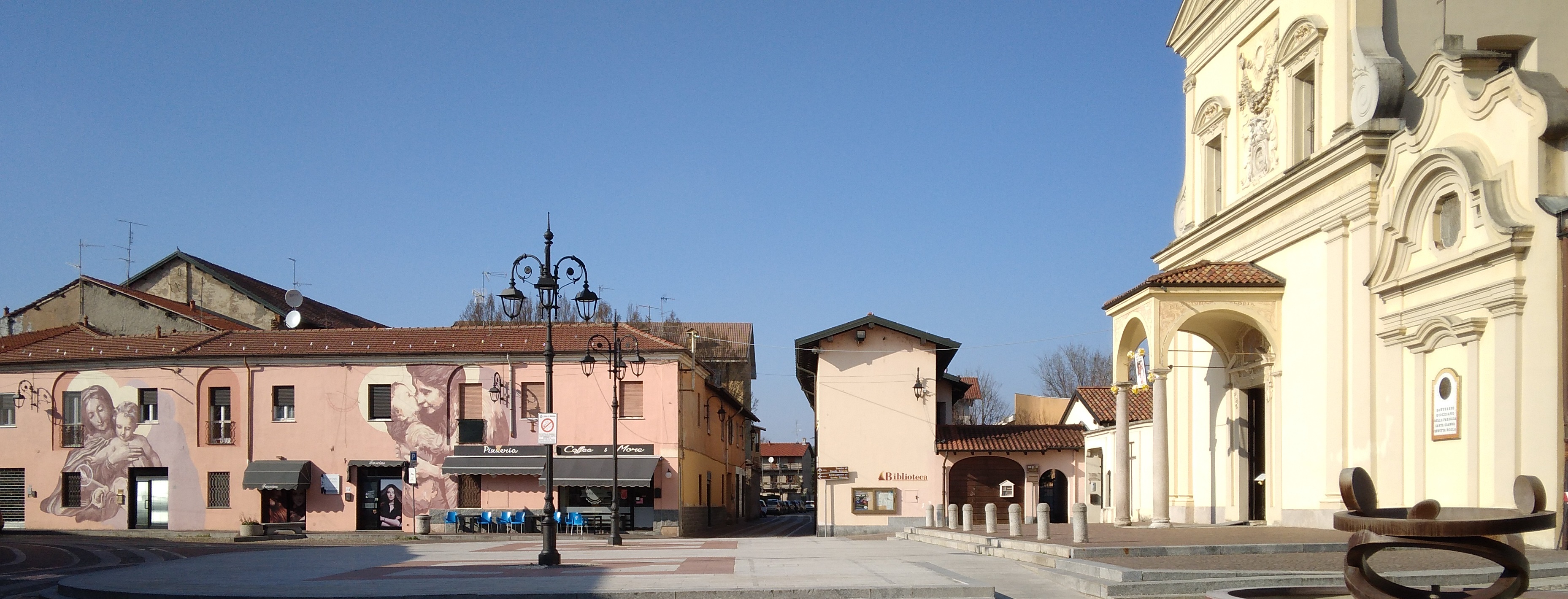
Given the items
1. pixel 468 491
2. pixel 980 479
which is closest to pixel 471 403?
pixel 468 491

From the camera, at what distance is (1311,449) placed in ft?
71.1

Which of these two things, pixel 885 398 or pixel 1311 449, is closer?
pixel 1311 449

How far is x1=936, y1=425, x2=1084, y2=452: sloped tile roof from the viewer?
36469 millimetres

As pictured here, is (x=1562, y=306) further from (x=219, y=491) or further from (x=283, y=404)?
(x=219, y=491)

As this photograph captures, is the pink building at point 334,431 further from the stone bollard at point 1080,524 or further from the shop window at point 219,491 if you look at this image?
the stone bollard at point 1080,524

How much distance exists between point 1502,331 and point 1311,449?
5.61 m

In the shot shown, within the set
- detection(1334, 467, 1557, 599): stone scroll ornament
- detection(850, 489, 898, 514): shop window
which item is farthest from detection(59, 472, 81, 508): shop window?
detection(1334, 467, 1557, 599): stone scroll ornament

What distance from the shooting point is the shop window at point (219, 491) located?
37938 millimetres

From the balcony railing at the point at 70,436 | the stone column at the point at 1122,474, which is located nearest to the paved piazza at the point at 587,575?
the stone column at the point at 1122,474

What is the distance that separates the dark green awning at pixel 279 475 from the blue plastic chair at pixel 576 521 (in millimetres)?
8433

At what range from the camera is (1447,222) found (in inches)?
718

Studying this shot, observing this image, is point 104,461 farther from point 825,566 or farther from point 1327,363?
point 1327,363

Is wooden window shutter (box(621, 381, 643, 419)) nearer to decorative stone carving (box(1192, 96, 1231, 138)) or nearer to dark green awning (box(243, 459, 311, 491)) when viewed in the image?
dark green awning (box(243, 459, 311, 491))

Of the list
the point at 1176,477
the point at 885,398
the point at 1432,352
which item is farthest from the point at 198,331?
the point at 1432,352
